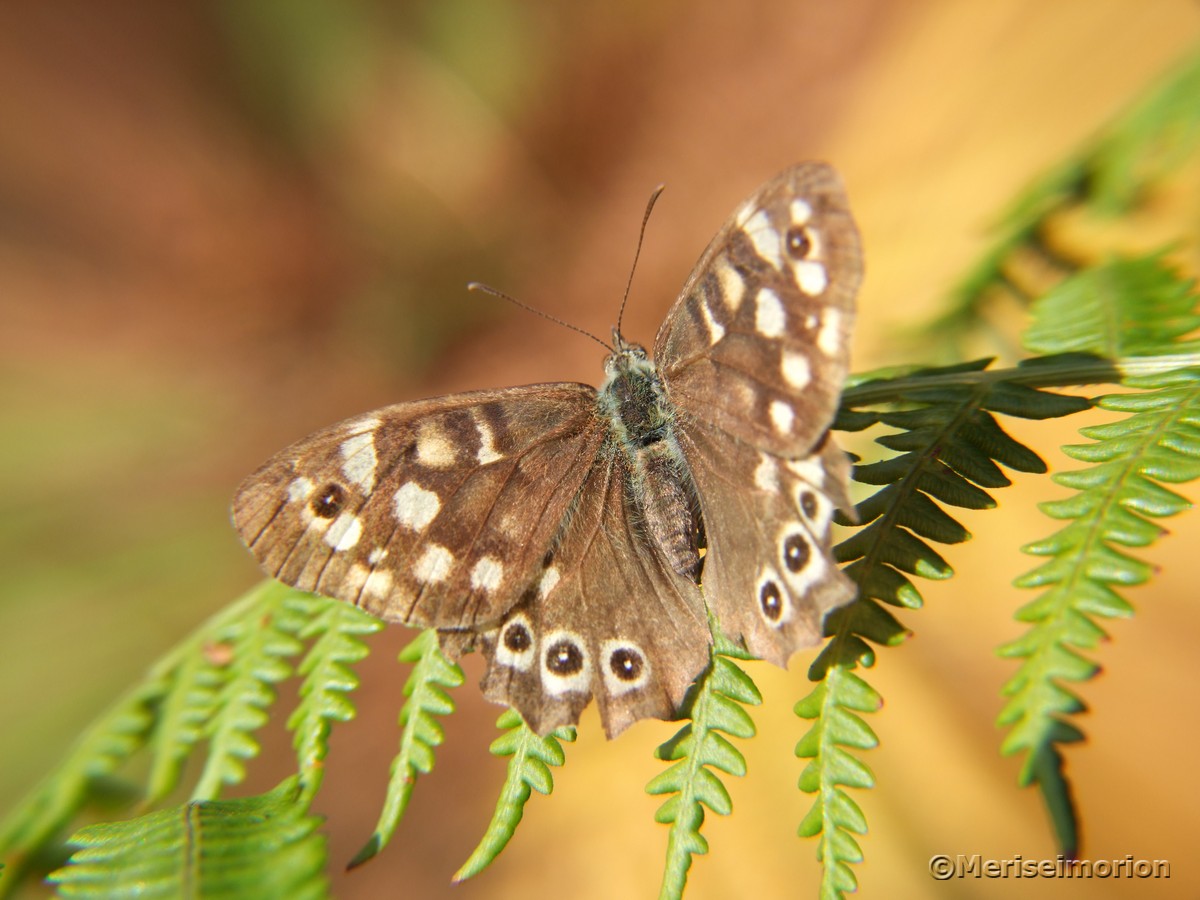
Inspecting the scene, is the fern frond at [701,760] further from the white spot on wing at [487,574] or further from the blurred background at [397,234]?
the blurred background at [397,234]

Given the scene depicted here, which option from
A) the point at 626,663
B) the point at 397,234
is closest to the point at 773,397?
the point at 626,663

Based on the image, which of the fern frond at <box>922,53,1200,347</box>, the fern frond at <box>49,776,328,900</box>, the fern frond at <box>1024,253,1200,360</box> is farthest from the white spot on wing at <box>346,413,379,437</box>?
the fern frond at <box>922,53,1200,347</box>

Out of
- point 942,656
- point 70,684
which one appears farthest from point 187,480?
point 942,656

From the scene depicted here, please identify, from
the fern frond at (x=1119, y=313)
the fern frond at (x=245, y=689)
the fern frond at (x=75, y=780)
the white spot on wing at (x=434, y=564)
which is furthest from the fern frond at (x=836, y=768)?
the fern frond at (x=75, y=780)

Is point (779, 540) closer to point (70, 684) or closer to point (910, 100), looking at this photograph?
point (910, 100)

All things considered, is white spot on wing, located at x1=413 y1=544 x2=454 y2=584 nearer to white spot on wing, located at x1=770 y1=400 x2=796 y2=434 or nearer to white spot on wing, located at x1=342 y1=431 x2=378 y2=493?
white spot on wing, located at x1=342 y1=431 x2=378 y2=493

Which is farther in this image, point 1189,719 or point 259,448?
point 259,448
